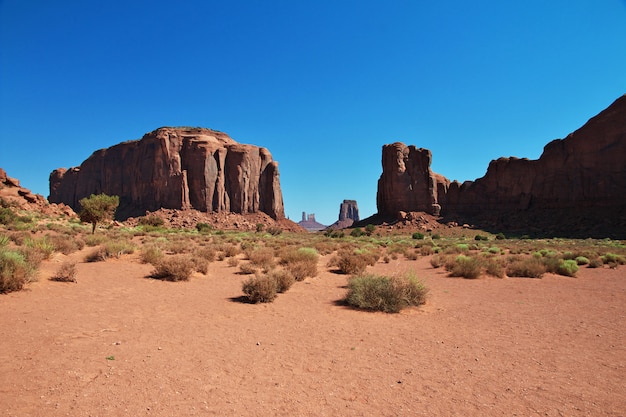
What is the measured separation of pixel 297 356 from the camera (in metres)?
5.45

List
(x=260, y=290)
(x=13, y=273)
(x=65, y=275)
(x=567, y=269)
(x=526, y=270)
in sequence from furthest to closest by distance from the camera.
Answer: (x=567, y=269) → (x=526, y=270) → (x=65, y=275) → (x=260, y=290) → (x=13, y=273)

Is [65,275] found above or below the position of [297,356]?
above

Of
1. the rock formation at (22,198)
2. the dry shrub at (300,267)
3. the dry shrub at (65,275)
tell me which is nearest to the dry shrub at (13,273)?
the dry shrub at (65,275)

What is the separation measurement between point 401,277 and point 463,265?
6503 millimetres

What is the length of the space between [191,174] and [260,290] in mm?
73841

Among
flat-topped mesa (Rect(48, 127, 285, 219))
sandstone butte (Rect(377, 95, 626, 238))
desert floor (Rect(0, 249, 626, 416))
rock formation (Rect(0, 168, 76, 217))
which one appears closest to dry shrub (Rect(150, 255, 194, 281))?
desert floor (Rect(0, 249, 626, 416))

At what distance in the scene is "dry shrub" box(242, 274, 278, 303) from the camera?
9102 mm

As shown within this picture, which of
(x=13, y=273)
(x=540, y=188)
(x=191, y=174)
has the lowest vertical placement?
(x=13, y=273)

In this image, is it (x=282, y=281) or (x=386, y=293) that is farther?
(x=282, y=281)

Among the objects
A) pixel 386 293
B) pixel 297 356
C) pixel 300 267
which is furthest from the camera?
pixel 300 267

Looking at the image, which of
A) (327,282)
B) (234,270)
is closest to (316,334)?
(327,282)

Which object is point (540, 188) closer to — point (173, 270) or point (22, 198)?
point (173, 270)

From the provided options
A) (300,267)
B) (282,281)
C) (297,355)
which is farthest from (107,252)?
(297,355)

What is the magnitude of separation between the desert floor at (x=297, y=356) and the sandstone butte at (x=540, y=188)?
55251mm
